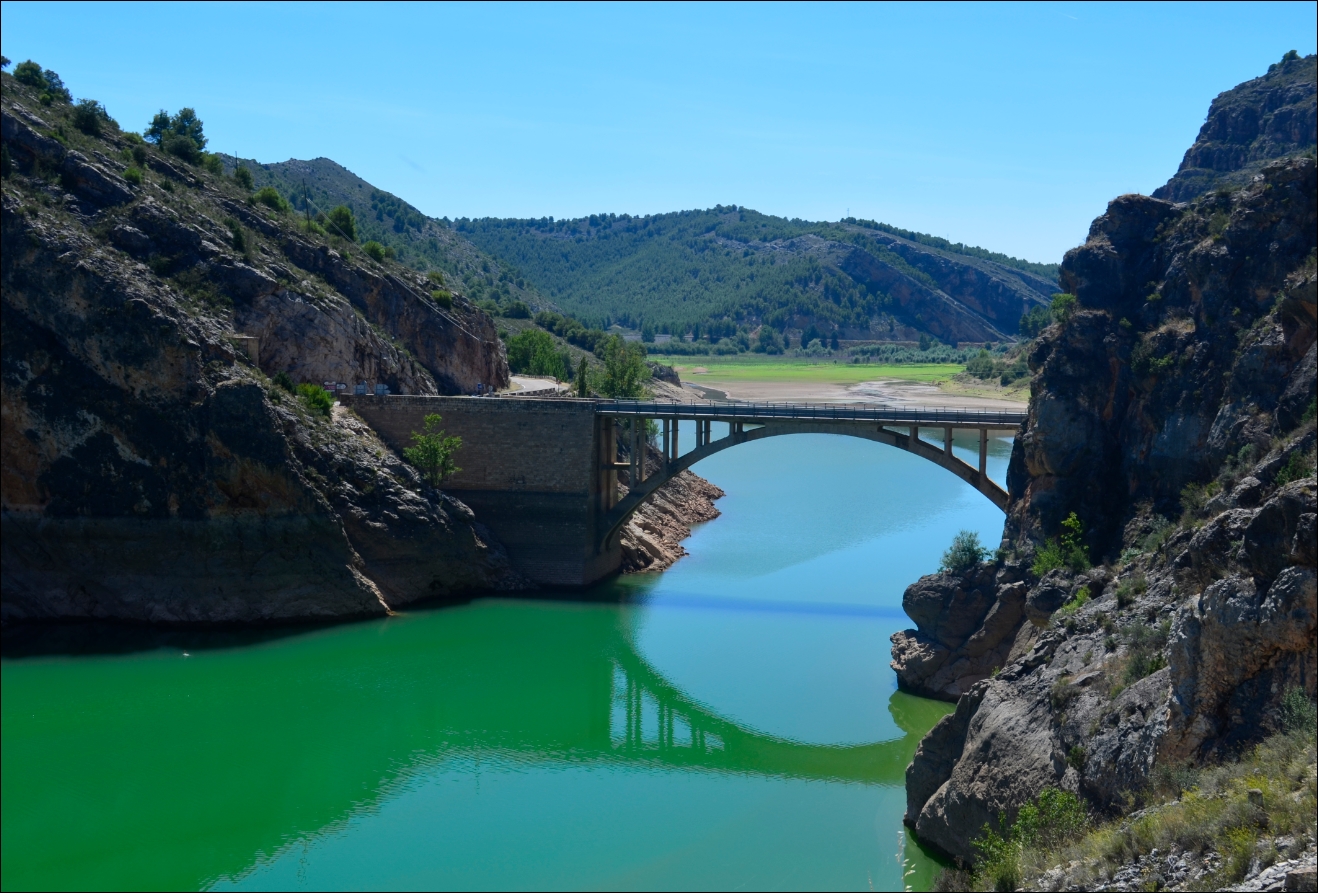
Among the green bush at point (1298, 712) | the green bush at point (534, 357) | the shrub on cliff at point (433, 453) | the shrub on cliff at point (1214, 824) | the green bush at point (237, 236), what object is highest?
the green bush at point (237, 236)

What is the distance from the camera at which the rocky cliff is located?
1459cm

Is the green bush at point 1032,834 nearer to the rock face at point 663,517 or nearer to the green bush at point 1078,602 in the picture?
the green bush at point 1078,602

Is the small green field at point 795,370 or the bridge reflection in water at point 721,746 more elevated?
the small green field at point 795,370

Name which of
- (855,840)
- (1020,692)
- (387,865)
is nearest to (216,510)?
(387,865)

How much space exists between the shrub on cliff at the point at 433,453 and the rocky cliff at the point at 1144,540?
15601mm

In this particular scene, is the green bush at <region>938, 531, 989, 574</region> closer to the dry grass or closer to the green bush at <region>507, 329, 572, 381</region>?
the dry grass

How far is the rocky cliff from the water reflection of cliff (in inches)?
167

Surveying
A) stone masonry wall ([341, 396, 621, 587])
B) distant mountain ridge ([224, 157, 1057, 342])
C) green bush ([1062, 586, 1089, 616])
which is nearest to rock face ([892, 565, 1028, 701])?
green bush ([1062, 586, 1089, 616])

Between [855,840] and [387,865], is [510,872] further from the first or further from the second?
[855,840]

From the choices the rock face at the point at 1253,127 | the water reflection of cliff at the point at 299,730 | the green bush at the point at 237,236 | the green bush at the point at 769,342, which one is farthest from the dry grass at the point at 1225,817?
the green bush at the point at 769,342

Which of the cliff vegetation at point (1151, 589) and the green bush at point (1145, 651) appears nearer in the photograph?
the cliff vegetation at point (1151, 589)

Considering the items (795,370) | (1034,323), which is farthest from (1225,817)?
(795,370)

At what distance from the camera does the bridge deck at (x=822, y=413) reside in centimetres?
3362

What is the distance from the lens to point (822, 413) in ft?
119
